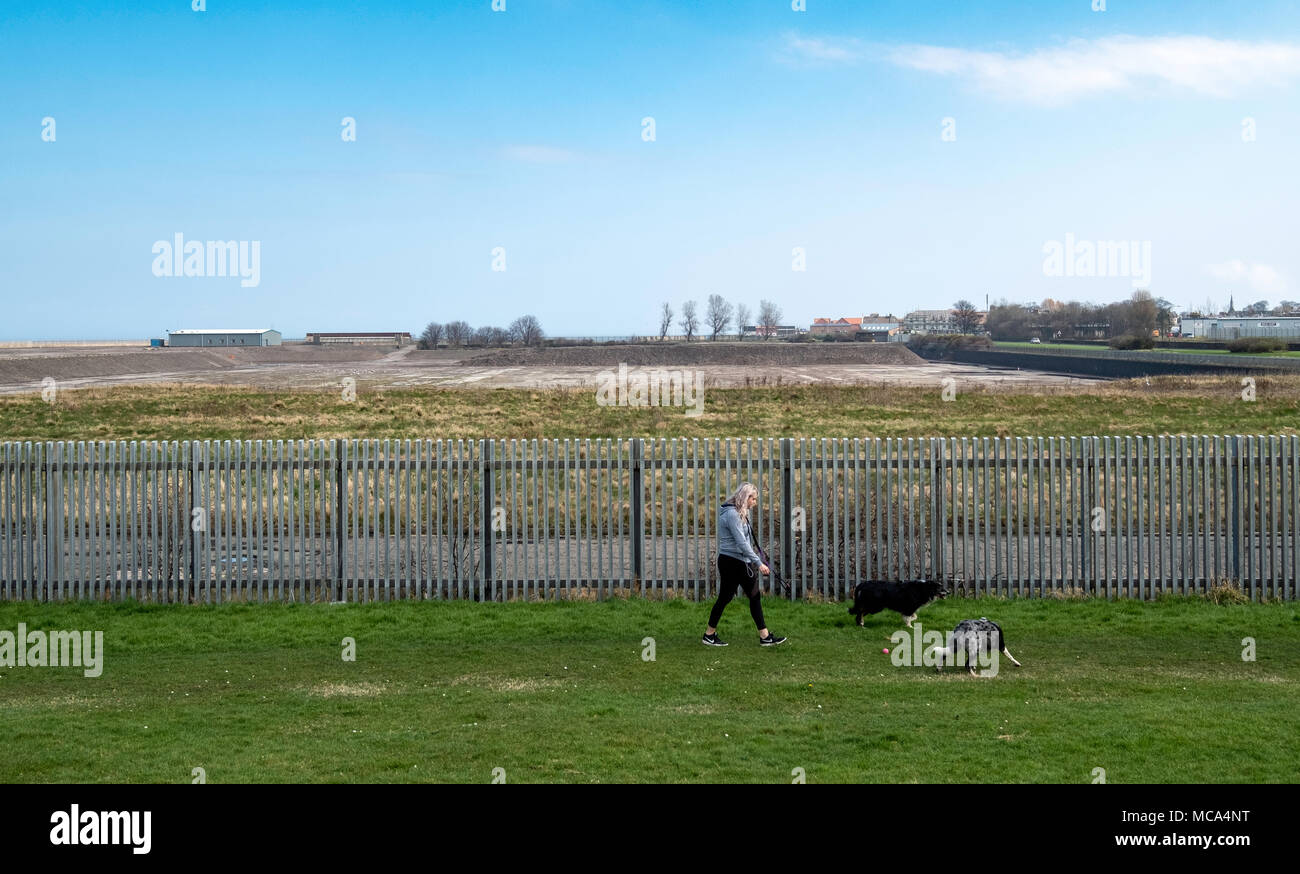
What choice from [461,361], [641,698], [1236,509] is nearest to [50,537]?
[641,698]

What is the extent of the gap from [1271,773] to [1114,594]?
20.8 ft

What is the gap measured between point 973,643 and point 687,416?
30.1 meters

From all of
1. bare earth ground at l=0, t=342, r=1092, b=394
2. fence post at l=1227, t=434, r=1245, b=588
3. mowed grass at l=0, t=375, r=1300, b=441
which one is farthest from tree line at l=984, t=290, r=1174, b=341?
fence post at l=1227, t=434, r=1245, b=588

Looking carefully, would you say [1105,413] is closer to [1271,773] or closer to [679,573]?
[679,573]

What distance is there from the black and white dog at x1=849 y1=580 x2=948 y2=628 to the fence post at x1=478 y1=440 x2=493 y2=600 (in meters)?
4.44

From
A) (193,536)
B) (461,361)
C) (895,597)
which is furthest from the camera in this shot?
(461,361)

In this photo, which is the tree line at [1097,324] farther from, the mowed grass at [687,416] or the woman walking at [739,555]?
the woman walking at [739,555]

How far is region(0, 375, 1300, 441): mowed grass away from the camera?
34156 millimetres

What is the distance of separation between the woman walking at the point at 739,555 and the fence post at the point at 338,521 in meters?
5.08

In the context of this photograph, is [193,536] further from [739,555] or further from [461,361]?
[461,361]

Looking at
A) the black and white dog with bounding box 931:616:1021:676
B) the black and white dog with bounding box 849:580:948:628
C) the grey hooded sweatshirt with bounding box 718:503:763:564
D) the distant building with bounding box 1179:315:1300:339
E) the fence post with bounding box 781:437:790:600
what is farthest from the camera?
the distant building with bounding box 1179:315:1300:339

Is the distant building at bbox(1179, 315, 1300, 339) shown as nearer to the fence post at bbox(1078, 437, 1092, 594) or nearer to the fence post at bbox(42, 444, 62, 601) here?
the fence post at bbox(1078, 437, 1092, 594)

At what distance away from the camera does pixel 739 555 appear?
10.7 meters
